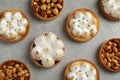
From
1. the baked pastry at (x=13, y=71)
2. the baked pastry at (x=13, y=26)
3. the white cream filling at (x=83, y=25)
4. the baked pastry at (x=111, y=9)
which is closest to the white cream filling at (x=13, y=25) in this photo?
the baked pastry at (x=13, y=26)

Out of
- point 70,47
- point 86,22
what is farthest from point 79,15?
point 70,47

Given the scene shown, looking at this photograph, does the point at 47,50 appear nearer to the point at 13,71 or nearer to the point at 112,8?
the point at 13,71

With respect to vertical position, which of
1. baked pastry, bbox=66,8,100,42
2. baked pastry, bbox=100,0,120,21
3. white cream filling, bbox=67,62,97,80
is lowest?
white cream filling, bbox=67,62,97,80

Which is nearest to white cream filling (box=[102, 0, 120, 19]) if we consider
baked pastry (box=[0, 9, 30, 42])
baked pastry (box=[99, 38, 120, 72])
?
baked pastry (box=[99, 38, 120, 72])

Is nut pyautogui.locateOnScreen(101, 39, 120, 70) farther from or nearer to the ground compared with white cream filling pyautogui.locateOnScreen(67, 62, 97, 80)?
farther from the ground

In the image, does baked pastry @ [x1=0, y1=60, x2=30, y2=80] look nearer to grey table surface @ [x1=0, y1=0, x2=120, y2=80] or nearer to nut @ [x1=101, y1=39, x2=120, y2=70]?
grey table surface @ [x1=0, y1=0, x2=120, y2=80]

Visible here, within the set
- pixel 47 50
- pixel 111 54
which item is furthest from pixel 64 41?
pixel 111 54
